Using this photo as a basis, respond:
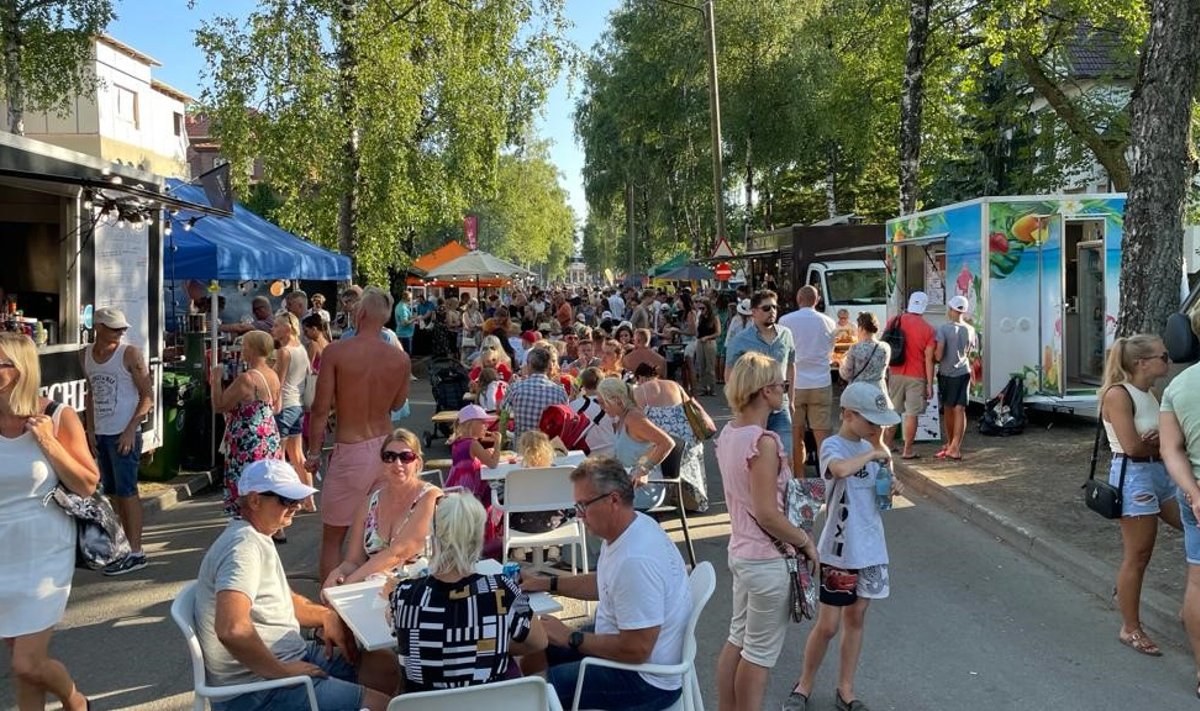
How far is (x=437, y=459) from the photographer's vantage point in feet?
38.1

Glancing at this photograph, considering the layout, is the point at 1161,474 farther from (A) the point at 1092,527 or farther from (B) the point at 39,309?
(B) the point at 39,309

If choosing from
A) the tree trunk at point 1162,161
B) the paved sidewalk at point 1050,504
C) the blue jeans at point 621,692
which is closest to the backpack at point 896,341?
the paved sidewalk at point 1050,504

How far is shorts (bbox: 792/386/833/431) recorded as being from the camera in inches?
373

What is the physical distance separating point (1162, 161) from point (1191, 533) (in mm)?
5368

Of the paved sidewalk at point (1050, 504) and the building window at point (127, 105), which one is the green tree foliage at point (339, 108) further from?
the building window at point (127, 105)

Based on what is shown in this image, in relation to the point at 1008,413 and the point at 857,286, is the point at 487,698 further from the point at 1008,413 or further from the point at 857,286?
the point at 857,286

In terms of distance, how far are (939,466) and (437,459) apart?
547 cm

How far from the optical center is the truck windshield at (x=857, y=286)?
18406mm

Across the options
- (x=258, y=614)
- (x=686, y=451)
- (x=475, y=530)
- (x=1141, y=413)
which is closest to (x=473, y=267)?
(x=686, y=451)

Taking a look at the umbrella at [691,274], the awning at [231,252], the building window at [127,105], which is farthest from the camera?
the building window at [127,105]

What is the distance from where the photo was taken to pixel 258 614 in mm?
3568

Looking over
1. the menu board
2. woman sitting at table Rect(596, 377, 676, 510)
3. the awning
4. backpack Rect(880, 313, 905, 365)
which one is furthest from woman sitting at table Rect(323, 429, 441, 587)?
the awning

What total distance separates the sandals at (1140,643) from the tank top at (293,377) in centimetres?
668

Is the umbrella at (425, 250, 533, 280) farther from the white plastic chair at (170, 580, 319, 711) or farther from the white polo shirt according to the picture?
the white plastic chair at (170, 580, 319, 711)
